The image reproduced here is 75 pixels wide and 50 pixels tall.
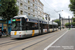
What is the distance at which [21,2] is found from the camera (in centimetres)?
3541

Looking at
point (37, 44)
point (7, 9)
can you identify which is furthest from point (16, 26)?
point (7, 9)

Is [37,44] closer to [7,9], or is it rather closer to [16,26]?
[16,26]

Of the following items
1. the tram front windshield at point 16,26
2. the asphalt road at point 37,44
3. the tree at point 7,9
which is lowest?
the asphalt road at point 37,44

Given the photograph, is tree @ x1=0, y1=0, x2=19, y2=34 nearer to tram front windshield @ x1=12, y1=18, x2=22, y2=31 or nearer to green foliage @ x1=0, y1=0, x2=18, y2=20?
green foliage @ x1=0, y1=0, x2=18, y2=20

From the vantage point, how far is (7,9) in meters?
18.2

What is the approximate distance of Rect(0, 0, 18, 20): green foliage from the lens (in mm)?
17066

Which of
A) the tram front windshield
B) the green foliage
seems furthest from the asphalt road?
the green foliage

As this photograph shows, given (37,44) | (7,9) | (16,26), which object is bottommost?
(37,44)

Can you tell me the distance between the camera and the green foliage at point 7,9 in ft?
56.0

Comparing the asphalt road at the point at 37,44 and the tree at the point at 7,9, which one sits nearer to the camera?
the asphalt road at the point at 37,44

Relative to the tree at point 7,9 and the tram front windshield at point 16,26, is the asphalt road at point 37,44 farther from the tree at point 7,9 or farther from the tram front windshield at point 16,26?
the tree at point 7,9

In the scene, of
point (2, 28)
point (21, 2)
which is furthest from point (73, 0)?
point (21, 2)

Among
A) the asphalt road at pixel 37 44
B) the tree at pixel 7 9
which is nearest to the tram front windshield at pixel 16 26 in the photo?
the asphalt road at pixel 37 44

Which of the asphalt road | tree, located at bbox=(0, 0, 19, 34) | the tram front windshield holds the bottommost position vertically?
the asphalt road
